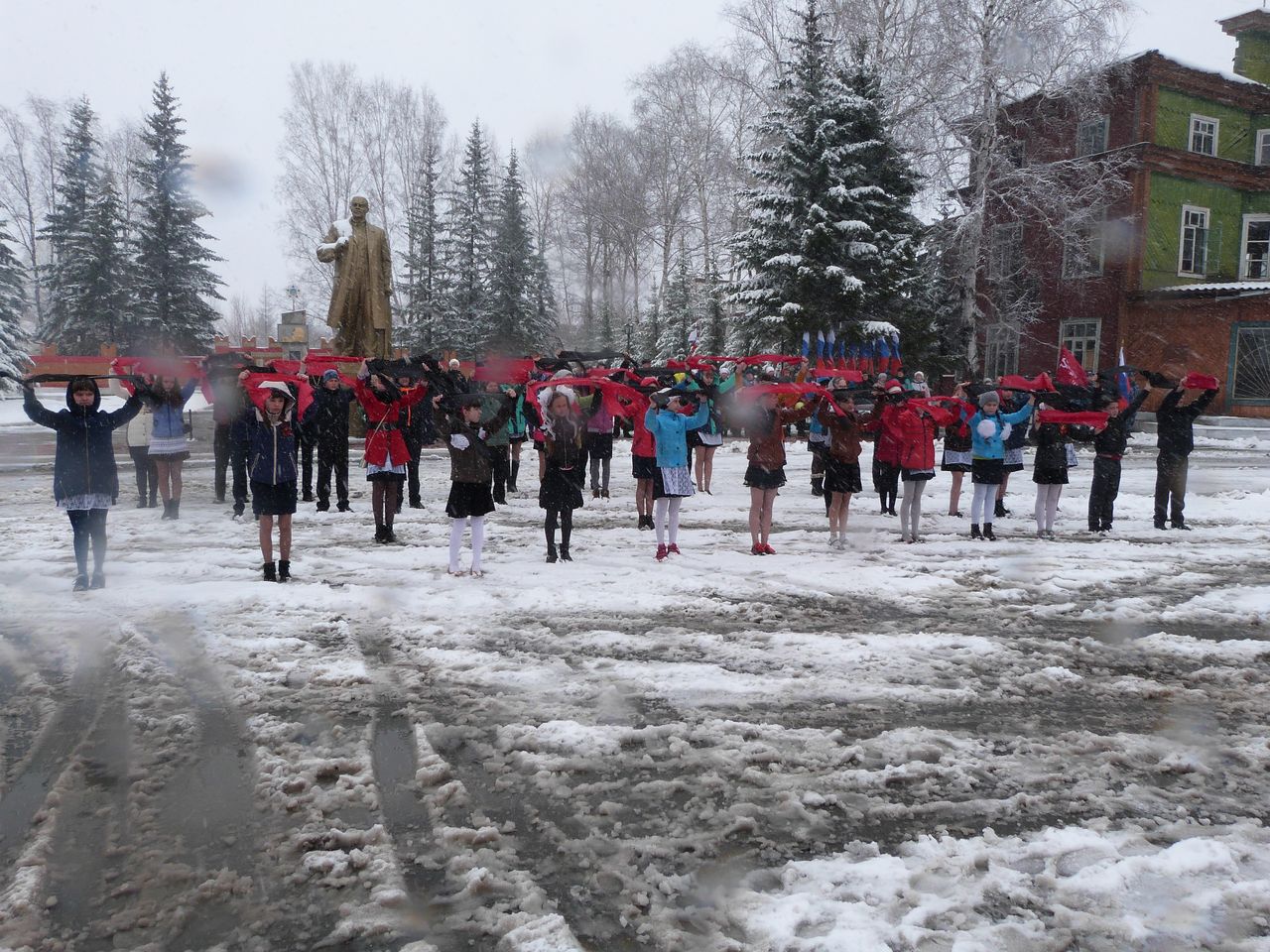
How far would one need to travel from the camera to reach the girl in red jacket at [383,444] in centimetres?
920

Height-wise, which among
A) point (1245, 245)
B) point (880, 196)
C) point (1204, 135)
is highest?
point (1204, 135)

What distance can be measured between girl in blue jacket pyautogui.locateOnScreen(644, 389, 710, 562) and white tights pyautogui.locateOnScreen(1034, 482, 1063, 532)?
4431mm

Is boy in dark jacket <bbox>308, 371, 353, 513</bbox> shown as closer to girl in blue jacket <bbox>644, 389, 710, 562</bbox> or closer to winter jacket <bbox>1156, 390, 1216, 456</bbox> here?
girl in blue jacket <bbox>644, 389, 710, 562</bbox>

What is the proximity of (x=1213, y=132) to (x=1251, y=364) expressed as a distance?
894 cm

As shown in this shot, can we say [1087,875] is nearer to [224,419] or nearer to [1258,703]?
[1258,703]

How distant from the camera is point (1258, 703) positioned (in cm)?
509

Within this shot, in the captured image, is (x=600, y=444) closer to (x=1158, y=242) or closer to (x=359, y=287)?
(x=359, y=287)

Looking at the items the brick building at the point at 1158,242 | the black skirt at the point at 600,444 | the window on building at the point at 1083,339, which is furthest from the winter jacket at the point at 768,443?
the window on building at the point at 1083,339

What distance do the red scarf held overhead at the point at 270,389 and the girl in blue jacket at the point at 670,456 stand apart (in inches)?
147

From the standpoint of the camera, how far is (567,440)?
28.0 feet

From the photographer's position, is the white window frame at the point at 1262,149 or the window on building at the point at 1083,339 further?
the white window frame at the point at 1262,149

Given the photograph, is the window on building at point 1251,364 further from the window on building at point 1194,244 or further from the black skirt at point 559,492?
the black skirt at point 559,492

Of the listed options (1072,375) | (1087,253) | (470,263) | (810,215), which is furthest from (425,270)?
(1072,375)

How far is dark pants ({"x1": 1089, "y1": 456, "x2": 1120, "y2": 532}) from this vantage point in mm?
10617
